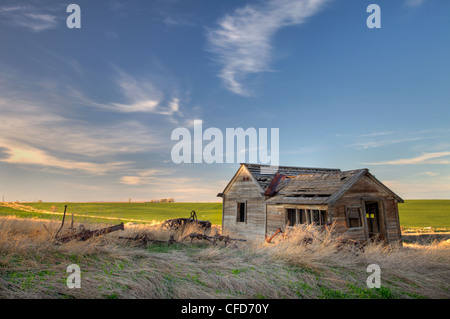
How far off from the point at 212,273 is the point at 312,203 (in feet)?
27.6

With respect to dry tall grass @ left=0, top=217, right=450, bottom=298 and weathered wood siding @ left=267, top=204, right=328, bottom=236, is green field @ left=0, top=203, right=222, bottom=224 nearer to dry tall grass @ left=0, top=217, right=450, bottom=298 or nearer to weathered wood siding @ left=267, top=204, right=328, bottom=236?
weathered wood siding @ left=267, top=204, right=328, bottom=236

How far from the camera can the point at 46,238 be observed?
844 centimetres

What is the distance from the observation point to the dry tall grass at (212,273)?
5852 mm

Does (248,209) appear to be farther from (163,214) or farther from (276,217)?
(163,214)

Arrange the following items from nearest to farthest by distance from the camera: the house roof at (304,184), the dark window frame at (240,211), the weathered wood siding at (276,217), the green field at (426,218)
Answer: the house roof at (304,184)
the weathered wood siding at (276,217)
the dark window frame at (240,211)
the green field at (426,218)

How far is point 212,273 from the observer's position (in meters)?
6.98

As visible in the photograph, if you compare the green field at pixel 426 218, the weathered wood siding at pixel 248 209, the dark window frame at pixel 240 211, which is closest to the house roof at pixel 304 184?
the weathered wood siding at pixel 248 209

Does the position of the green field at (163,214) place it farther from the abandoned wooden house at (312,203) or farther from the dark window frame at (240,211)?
the abandoned wooden house at (312,203)

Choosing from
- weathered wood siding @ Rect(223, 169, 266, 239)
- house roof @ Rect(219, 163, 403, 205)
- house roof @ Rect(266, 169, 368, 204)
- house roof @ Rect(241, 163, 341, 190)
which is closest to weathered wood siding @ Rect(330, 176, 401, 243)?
house roof @ Rect(219, 163, 403, 205)

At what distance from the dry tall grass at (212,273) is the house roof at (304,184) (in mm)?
5087

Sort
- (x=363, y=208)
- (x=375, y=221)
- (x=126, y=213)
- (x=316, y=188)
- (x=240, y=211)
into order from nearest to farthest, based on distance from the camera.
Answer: (x=363, y=208) < (x=316, y=188) < (x=375, y=221) < (x=240, y=211) < (x=126, y=213)

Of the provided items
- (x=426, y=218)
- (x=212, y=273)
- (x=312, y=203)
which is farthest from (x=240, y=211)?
(x=426, y=218)

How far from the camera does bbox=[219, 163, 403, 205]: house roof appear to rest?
1412 cm

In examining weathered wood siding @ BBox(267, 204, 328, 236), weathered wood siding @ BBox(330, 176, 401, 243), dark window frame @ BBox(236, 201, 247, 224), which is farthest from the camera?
dark window frame @ BBox(236, 201, 247, 224)
